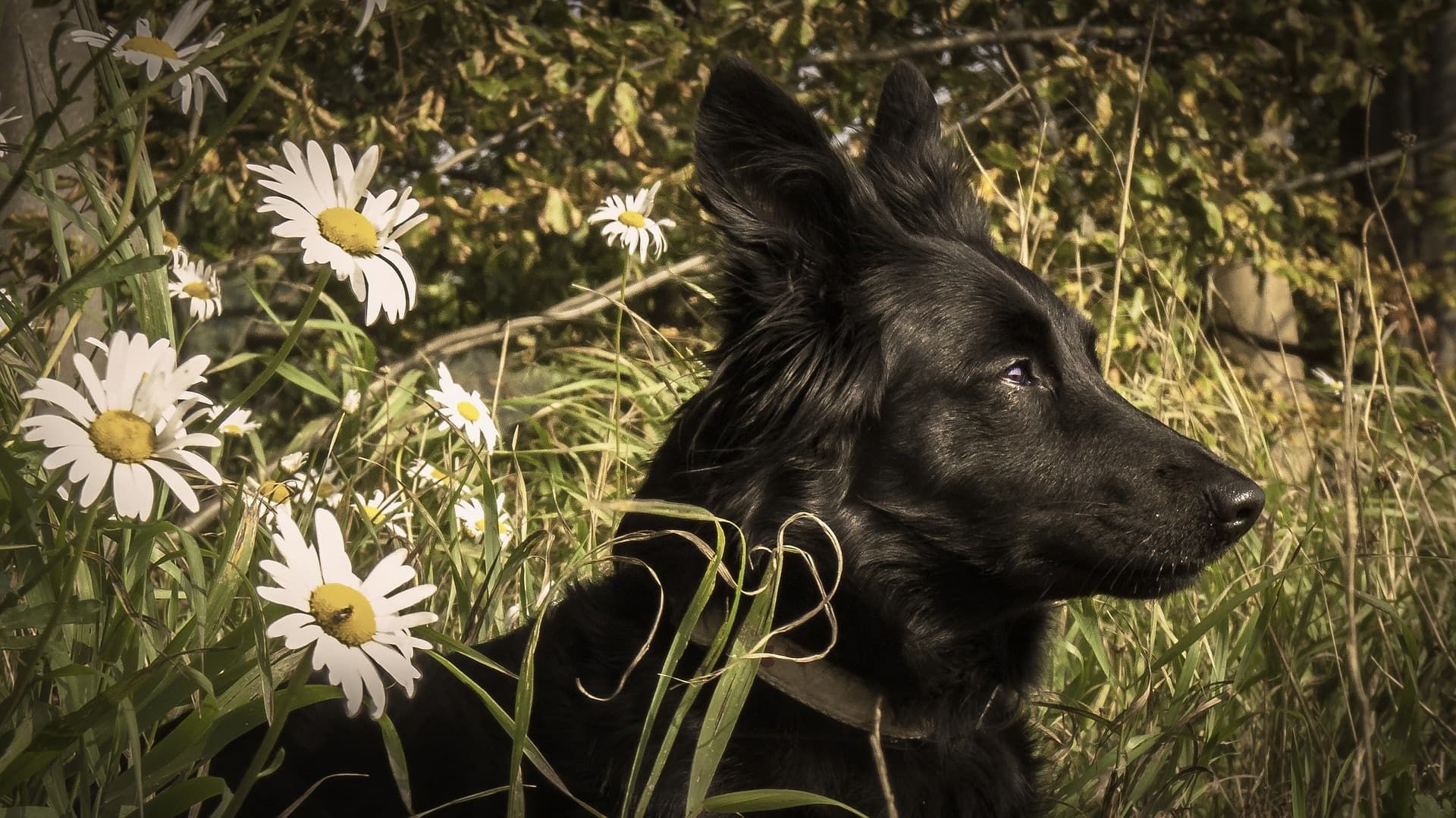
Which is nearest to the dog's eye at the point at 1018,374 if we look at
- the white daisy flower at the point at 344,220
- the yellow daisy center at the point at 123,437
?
the white daisy flower at the point at 344,220

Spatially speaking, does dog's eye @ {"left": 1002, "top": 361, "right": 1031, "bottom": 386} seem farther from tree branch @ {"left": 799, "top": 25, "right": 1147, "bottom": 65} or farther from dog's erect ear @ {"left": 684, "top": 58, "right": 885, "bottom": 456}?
tree branch @ {"left": 799, "top": 25, "right": 1147, "bottom": 65}

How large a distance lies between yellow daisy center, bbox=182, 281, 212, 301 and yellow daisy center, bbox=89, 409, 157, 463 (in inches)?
51.1

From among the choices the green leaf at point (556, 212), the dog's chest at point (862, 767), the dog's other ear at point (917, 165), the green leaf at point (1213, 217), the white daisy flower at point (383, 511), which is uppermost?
the green leaf at point (556, 212)

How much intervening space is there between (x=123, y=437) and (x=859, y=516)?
1463mm

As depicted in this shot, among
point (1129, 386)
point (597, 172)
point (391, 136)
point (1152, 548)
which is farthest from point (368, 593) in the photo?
point (597, 172)

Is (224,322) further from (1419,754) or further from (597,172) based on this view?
(1419,754)

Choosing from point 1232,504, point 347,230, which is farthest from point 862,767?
point 347,230

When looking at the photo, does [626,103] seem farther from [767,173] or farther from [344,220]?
[344,220]

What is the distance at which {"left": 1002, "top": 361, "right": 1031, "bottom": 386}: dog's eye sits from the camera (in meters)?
2.43

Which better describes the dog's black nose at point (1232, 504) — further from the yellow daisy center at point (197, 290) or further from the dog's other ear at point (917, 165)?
Result: the yellow daisy center at point (197, 290)

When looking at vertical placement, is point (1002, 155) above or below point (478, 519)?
above

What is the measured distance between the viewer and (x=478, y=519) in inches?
120

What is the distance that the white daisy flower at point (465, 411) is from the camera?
2.86 m

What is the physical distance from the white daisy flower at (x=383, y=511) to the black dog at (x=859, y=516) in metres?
0.61
